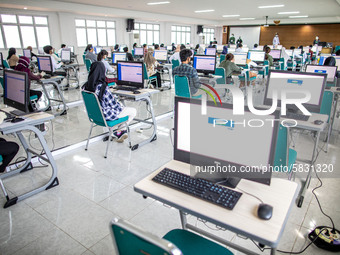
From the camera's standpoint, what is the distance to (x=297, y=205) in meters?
2.35

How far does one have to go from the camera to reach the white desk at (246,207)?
1045 millimetres

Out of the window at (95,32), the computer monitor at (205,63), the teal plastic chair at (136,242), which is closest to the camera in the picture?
the teal plastic chair at (136,242)

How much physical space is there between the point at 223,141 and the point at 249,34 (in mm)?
23431

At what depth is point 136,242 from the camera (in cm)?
81

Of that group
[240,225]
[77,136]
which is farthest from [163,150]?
[240,225]

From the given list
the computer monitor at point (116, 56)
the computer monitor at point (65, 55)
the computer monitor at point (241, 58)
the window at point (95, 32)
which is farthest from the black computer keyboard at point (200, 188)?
the window at point (95, 32)

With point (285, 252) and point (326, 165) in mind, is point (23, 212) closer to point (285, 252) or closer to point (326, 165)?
point (285, 252)

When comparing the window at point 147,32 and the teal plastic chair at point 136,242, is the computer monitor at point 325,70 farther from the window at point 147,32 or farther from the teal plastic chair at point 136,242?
the window at point 147,32

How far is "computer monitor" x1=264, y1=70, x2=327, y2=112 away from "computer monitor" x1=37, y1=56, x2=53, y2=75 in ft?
16.0

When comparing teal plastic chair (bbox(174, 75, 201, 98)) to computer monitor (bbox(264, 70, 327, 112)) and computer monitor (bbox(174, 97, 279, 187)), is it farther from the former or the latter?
computer monitor (bbox(174, 97, 279, 187))

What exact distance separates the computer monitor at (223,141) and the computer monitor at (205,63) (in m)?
4.79

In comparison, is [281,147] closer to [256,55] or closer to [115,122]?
[115,122]

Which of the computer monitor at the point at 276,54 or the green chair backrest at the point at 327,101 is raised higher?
the computer monitor at the point at 276,54

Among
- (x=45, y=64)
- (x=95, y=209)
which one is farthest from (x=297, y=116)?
(x=45, y=64)
